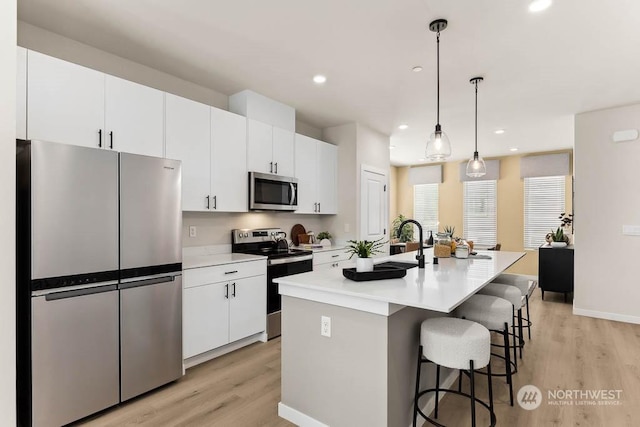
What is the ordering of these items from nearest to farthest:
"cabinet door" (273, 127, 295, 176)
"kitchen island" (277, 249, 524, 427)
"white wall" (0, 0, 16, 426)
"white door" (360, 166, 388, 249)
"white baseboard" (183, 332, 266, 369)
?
"white wall" (0, 0, 16, 426) → "kitchen island" (277, 249, 524, 427) → "white baseboard" (183, 332, 266, 369) → "cabinet door" (273, 127, 295, 176) → "white door" (360, 166, 388, 249)

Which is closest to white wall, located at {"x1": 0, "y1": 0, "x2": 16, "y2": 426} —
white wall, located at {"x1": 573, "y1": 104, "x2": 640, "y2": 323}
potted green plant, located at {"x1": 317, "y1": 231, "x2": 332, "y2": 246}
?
→ potted green plant, located at {"x1": 317, "y1": 231, "x2": 332, "y2": 246}

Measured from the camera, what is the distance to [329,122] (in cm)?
Answer: 480

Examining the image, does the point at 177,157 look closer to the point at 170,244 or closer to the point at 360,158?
the point at 170,244

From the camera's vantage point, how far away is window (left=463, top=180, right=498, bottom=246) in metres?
7.33

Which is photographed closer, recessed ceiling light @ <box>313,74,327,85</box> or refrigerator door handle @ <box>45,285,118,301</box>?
refrigerator door handle @ <box>45,285,118,301</box>

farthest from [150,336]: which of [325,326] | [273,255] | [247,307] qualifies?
[273,255]

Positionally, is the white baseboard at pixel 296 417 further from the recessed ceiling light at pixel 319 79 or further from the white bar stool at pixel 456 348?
the recessed ceiling light at pixel 319 79

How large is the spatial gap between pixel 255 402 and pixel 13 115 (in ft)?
7.06

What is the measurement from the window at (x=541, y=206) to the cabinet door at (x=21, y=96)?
776 cm

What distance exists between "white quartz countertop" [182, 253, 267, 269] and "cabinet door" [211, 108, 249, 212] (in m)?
0.48

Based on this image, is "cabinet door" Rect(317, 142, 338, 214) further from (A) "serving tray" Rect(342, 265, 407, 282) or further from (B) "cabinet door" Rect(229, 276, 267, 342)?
(A) "serving tray" Rect(342, 265, 407, 282)

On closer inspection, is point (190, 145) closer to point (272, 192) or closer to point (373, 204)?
point (272, 192)

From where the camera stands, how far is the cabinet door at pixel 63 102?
7.00 feet

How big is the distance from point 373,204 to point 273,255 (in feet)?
6.90
